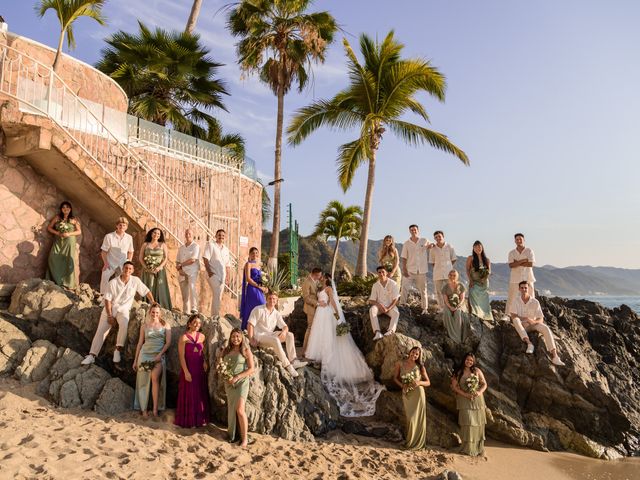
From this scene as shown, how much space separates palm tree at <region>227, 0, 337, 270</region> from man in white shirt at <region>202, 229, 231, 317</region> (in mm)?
9230

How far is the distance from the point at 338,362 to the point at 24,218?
6333 millimetres

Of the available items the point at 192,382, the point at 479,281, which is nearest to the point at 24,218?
the point at 192,382

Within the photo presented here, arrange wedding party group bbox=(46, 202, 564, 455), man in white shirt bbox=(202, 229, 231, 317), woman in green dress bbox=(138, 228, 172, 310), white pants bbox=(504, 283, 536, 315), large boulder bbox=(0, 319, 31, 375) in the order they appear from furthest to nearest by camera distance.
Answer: white pants bbox=(504, 283, 536, 315) < man in white shirt bbox=(202, 229, 231, 317) < woman in green dress bbox=(138, 228, 172, 310) < large boulder bbox=(0, 319, 31, 375) < wedding party group bbox=(46, 202, 564, 455)

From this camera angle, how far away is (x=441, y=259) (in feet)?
31.3

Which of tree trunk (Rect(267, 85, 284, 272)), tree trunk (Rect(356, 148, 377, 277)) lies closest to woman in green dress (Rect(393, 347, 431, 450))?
tree trunk (Rect(356, 148, 377, 277))

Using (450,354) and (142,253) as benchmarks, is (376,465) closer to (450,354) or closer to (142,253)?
(450,354)

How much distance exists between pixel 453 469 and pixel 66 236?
7.64 metres

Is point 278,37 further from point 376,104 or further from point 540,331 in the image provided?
point 540,331

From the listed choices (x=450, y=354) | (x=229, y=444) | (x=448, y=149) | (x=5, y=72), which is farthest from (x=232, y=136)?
(x=229, y=444)

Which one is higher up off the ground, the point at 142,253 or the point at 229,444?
the point at 142,253

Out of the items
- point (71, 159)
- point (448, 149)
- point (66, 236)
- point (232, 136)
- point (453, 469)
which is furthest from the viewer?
point (232, 136)

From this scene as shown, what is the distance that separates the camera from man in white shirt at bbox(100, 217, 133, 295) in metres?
8.07

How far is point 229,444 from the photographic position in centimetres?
622

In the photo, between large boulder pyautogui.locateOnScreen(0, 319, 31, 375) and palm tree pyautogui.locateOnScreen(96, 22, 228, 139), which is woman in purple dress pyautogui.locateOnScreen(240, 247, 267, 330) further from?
palm tree pyautogui.locateOnScreen(96, 22, 228, 139)
